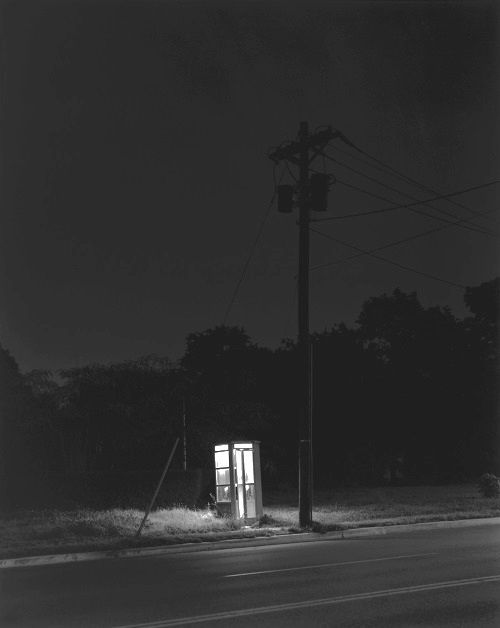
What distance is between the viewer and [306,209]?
779 inches

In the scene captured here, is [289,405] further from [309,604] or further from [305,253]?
[309,604]

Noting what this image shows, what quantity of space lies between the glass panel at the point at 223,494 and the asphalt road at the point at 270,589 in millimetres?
4474

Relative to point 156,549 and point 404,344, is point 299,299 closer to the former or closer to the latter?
point 156,549

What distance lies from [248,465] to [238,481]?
0.67 meters

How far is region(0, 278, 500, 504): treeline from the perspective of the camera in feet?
90.4

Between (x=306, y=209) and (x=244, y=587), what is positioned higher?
(x=306, y=209)

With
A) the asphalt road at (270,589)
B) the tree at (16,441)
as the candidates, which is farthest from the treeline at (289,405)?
the asphalt road at (270,589)

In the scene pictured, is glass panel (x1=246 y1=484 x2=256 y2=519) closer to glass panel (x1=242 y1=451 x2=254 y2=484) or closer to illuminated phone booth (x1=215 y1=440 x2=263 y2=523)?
illuminated phone booth (x1=215 y1=440 x2=263 y2=523)

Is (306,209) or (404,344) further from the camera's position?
(404,344)

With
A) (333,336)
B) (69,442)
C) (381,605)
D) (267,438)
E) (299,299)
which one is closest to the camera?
(381,605)

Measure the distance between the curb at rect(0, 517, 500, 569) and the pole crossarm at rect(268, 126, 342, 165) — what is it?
339 inches

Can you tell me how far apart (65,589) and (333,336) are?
1436 inches

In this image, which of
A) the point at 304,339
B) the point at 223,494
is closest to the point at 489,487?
the point at 223,494

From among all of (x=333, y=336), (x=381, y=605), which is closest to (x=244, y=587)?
(x=381, y=605)
